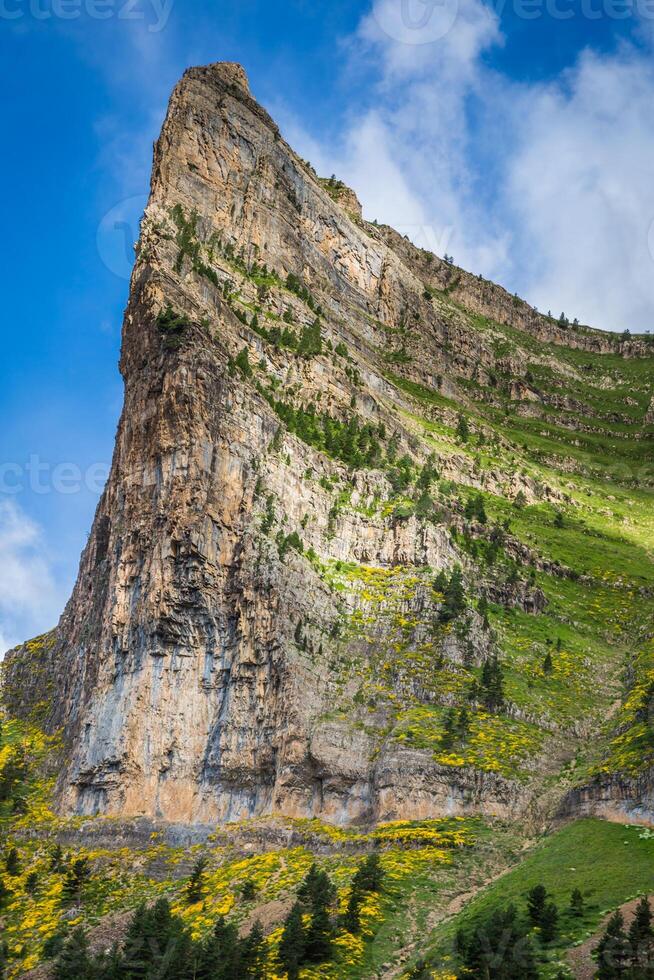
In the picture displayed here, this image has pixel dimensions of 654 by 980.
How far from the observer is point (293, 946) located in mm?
49406

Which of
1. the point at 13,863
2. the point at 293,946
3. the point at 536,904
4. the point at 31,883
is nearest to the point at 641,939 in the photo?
the point at 536,904

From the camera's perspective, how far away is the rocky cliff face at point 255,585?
7906 cm

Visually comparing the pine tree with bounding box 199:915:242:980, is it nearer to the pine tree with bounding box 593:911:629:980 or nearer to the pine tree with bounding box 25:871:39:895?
the pine tree with bounding box 593:911:629:980

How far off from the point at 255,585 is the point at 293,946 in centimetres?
4285

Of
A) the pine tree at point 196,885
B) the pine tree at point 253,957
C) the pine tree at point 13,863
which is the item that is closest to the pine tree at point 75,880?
the pine tree at point 13,863

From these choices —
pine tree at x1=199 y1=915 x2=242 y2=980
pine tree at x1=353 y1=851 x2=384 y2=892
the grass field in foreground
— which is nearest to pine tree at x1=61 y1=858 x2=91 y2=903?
pine tree at x1=199 y1=915 x2=242 y2=980

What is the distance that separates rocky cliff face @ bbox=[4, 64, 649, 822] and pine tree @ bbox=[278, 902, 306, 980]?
22.1 meters

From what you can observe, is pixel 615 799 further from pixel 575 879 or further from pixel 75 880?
pixel 75 880

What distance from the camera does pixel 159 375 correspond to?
101m

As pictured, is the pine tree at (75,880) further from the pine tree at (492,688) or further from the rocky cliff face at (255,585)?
the pine tree at (492,688)

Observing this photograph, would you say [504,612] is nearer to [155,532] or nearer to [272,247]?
[155,532]

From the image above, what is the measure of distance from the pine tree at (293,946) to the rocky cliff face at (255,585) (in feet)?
72.4

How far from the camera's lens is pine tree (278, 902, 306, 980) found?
160 feet

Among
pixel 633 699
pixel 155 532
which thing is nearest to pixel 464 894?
Result: pixel 633 699
